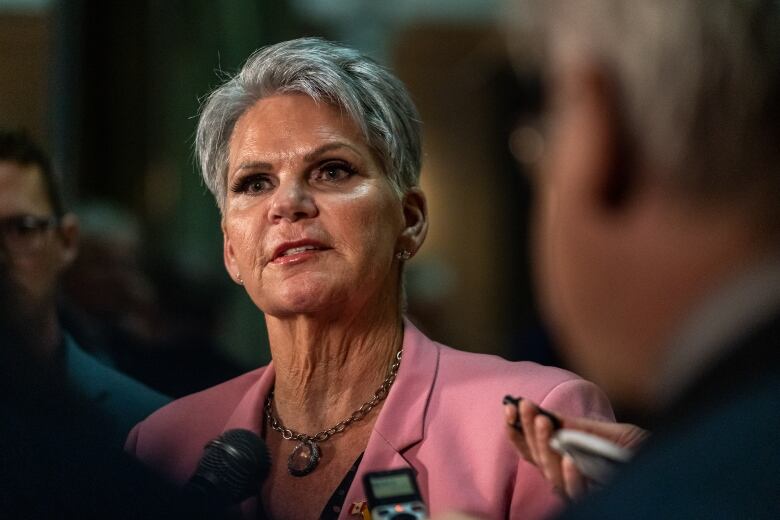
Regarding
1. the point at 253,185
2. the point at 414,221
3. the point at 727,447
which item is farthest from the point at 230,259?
the point at 727,447

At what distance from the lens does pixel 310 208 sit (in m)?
1.27

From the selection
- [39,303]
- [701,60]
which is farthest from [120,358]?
[701,60]

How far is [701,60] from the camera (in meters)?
0.79

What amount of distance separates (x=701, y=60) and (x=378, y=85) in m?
0.58

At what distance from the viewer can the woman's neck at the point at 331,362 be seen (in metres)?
1.31

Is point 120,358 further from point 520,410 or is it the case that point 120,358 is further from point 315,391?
point 520,410

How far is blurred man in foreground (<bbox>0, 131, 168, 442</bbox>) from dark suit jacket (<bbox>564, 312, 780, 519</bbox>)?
35.2 inches

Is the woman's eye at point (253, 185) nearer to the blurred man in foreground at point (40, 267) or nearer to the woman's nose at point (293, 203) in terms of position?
the woman's nose at point (293, 203)

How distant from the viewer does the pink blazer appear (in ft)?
3.99

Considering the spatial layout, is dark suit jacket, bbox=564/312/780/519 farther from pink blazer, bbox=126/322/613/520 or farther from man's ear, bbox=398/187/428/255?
man's ear, bbox=398/187/428/255

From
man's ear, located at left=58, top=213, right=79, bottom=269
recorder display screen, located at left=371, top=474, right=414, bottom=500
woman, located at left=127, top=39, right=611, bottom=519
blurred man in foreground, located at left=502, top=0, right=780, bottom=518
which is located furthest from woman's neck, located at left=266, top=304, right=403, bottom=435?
blurred man in foreground, located at left=502, top=0, right=780, bottom=518

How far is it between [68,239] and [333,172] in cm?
49

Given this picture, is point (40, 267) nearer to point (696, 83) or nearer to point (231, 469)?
point (231, 469)

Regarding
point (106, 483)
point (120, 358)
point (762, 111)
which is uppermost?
point (762, 111)
